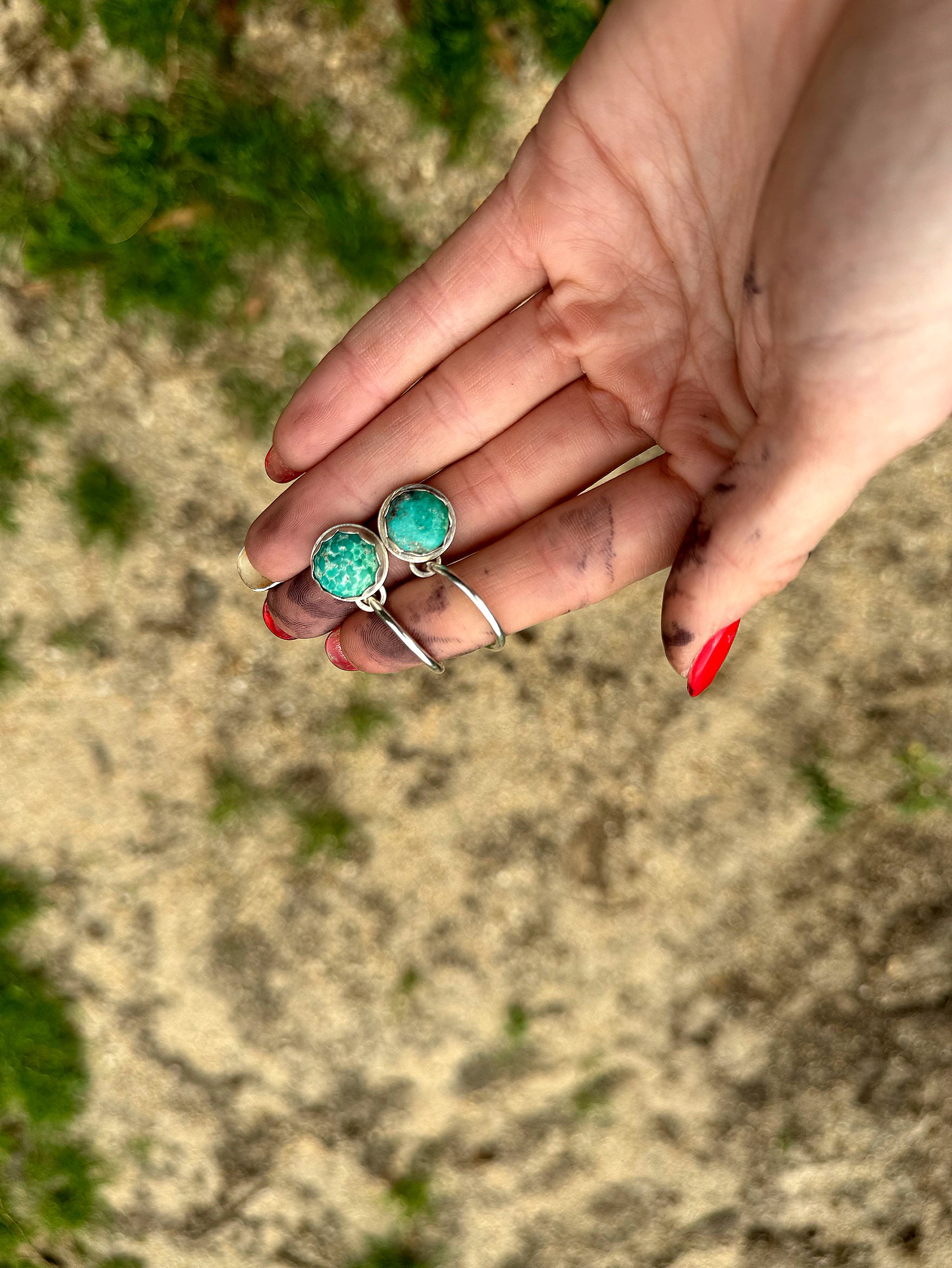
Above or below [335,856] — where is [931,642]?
below

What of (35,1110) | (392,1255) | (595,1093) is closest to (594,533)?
(595,1093)

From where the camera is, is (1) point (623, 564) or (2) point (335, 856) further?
(2) point (335, 856)

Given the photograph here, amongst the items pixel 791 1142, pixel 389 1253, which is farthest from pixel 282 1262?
pixel 791 1142

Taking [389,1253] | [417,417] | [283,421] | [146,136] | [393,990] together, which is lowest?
[389,1253]

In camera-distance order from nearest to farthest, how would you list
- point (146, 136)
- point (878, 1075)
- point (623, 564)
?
point (623, 564), point (146, 136), point (878, 1075)

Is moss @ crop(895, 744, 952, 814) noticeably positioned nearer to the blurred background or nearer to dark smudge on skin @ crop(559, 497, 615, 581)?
the blurred background

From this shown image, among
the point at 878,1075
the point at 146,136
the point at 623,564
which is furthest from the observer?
the point at 878,1075

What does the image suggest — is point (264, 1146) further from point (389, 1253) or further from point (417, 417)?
point (417, 417)
